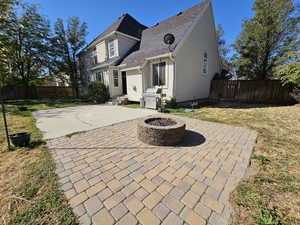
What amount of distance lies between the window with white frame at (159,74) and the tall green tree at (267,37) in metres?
9.01

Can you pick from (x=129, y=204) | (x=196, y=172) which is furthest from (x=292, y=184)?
(x=129, y=204)

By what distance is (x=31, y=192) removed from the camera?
1.83 m

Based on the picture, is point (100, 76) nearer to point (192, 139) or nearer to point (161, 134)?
point (161, 134)

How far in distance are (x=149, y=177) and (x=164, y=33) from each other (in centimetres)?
1196

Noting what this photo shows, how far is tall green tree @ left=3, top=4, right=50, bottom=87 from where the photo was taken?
14656 millimetres

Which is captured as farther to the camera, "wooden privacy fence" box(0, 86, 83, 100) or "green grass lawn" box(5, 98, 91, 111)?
"wooden privacy fence" box(0, 86, 83, 100)

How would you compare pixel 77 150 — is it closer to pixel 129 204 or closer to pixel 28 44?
pixel 129 204

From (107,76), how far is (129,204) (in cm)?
1271

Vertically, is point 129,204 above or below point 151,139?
below

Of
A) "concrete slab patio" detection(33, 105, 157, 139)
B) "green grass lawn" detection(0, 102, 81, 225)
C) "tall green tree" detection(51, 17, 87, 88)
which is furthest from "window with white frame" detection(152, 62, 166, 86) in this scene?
"tall green tree" detection(51, 17, 87, 88)

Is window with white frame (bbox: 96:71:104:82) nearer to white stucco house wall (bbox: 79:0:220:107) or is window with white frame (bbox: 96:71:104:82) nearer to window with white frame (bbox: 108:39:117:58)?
white stucco house wall (bbox: 79:0:220:107)

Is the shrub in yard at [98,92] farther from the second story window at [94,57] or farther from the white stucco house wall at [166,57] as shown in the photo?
the second story window at [94,57]

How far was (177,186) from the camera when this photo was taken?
77.4 inches

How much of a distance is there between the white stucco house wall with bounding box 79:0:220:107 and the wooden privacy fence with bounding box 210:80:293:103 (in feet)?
3.92
